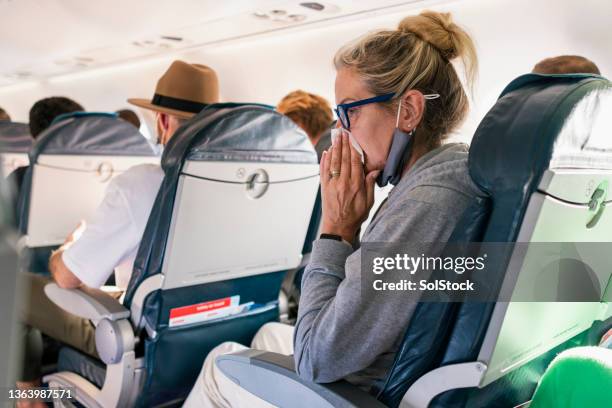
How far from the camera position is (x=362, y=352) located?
1.40 m

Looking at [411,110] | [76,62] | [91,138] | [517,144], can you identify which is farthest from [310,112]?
[76,62]

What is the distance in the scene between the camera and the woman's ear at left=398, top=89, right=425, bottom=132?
162 cm

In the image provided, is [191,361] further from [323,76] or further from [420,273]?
[323,76]

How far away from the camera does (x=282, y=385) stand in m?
1.56

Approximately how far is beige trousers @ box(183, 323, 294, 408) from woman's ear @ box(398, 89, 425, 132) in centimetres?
88

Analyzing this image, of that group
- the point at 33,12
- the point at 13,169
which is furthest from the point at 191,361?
the point at 33,12

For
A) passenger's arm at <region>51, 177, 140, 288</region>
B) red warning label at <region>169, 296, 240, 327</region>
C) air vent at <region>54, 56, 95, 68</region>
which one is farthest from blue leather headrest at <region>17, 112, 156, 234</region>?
air vent at <region>54, 56, 95, 68</region>

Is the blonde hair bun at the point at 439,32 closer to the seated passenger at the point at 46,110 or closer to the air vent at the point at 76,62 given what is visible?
the seated passenger at the point at 46,110

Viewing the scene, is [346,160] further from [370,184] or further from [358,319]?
[358,319]

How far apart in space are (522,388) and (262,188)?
1265 mm

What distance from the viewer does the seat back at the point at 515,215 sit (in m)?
1.19

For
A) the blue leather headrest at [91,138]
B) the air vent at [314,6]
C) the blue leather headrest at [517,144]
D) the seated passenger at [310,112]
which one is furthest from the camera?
the air vent at [314,6]

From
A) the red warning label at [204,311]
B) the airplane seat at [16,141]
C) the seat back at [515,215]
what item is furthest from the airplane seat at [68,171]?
the seat back at [515,215]

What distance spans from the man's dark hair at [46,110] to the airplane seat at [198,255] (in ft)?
6.02
